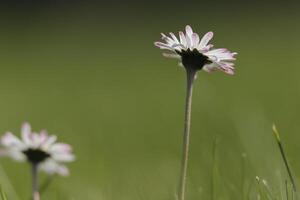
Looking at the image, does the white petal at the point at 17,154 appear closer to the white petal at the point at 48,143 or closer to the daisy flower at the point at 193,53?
the white petal at the point at 48,143

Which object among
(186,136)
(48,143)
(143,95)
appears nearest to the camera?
(186,136)

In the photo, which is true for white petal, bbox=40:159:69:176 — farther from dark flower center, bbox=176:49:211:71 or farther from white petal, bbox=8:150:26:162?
dark flower center, bbox=176:49:211:71

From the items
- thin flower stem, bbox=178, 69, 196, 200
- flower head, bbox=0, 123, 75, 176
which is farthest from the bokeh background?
flower head, bbox=0, 123, 75, 176

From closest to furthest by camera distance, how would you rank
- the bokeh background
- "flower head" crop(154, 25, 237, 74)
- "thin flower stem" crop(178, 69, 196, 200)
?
"thin flower stem" crop(178, 69, 196, 200), "flower head" crop(154, 25, 237, 74), the bokeh background

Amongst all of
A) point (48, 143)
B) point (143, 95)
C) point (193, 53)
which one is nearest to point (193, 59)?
point (193, 53)

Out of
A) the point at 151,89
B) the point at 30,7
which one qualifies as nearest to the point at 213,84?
the point at 151,89

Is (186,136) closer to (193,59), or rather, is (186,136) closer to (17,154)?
(193,59)

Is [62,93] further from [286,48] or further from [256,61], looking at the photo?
[286,48]
